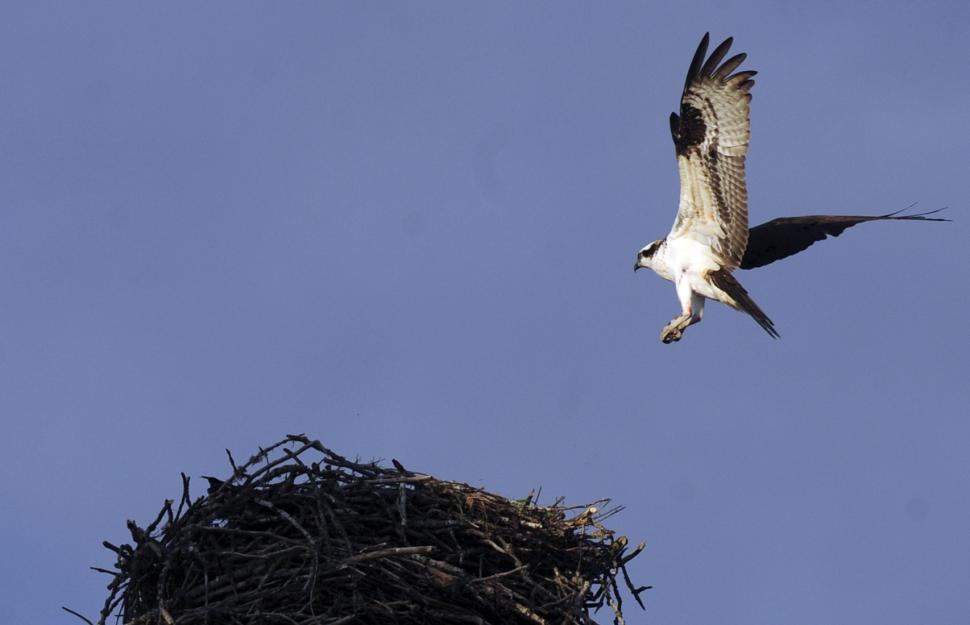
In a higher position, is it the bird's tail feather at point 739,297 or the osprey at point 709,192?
the osprey at point 709,192

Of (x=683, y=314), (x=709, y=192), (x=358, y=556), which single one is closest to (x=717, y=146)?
(x=709, y=192)

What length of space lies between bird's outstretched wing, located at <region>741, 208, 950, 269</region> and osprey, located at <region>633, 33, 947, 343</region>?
24cm

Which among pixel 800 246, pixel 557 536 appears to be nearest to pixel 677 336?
pixel 800 246

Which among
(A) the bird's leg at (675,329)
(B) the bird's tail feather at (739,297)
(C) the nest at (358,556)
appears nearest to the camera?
(C) the nest at (358,556)

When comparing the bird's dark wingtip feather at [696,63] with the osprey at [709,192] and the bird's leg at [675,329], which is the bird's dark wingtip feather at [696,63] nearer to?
the osprey at [709,192]

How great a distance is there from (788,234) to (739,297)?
1.70 metres

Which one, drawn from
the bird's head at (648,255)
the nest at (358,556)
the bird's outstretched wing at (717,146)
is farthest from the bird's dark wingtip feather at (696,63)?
the nest at (358,556)

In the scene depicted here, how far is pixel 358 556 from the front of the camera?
727cm

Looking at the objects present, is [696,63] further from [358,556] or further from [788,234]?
[358,556]

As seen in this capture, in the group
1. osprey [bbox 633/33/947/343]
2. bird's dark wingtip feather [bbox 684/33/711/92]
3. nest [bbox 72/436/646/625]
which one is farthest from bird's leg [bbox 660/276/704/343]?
nest [bbox 72/436/646/625]

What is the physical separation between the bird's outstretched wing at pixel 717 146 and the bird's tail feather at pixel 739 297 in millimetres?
208

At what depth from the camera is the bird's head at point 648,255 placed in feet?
38.8

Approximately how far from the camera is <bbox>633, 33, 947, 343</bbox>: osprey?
35.9 feet

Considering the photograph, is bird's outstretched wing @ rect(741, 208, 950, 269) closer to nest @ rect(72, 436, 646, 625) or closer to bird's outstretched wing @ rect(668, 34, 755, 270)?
bird's outstretched wing @ rect(668, 34, 755, 270)
